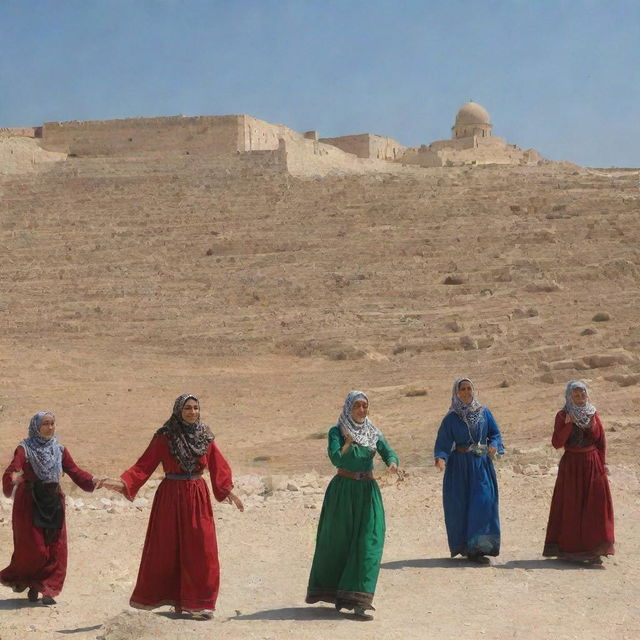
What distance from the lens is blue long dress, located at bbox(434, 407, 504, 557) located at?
7.16 m

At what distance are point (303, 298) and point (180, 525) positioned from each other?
17.0 m

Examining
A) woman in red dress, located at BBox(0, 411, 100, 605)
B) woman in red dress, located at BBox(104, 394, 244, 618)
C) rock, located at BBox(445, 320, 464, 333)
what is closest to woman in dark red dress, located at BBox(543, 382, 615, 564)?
woman in red dress, located at BBox(104, 394, 244, 618)

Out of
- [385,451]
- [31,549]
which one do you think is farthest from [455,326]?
[31,549]

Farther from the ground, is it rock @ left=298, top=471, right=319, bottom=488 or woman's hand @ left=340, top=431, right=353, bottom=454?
woman's hand @ left=340, top=431, right=353, bottom=454

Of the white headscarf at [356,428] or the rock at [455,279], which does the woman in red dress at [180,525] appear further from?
the rock at [455,279]

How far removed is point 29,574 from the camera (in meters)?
6.28

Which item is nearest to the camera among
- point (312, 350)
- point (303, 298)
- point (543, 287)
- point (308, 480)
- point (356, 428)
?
point (356, 428)

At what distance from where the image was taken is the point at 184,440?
5895 mm

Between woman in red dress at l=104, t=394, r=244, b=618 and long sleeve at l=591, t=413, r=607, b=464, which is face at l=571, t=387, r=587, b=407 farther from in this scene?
woman in red dress at l=104, t=394, r=244, b=618

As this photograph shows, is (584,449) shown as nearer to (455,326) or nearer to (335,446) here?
(335,446)

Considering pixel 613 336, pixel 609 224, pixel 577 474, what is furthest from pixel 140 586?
pixel 609 224

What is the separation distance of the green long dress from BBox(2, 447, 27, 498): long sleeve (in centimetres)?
176

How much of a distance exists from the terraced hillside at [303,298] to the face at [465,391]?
15.0ft

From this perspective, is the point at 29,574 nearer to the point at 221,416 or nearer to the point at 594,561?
the point at 594,561
